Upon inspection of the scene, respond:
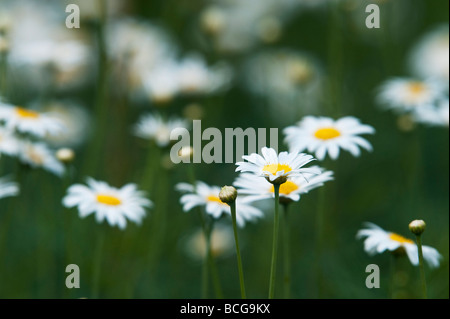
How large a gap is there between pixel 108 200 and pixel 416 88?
107 cm

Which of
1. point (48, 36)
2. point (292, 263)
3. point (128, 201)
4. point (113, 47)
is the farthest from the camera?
point (48, 36)

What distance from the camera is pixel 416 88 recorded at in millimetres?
2064

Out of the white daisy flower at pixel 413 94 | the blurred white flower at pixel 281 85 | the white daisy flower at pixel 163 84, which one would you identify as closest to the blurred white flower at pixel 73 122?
the blurred white flower at pixel 281 85

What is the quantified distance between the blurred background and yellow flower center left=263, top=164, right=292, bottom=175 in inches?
12.1

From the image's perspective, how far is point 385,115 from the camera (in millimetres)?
3012

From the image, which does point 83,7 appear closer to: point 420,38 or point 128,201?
point 420,38

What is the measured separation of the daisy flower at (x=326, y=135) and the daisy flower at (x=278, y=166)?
0.77ft

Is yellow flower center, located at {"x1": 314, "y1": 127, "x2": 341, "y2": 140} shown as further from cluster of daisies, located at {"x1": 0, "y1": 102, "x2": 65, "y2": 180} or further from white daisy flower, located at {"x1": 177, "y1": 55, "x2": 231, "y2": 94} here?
white daisy flower, located at {"x1": 177, "y1": 55, "x2": 231, "y2": 94}

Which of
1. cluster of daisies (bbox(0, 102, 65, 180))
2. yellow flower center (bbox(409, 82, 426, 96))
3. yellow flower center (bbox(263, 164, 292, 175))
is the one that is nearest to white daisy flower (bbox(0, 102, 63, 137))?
cluster of daisies (bbox(0, 102, 65, 180))

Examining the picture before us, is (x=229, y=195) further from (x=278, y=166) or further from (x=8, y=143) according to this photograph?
(x=8, y=143)

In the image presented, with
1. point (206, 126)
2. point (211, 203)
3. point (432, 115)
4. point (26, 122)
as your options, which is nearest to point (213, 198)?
point (211, 203)

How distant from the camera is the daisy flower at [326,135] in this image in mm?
1412
